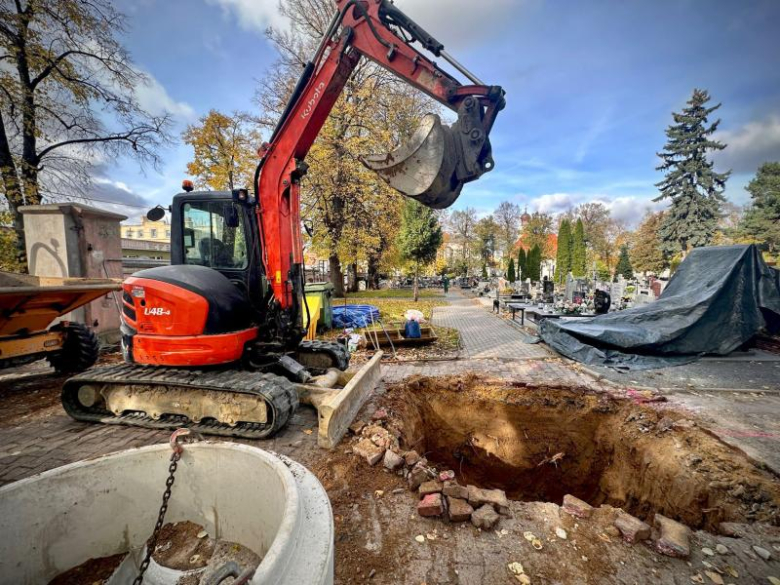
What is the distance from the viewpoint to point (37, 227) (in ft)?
24.8

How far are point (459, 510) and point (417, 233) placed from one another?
17481mm

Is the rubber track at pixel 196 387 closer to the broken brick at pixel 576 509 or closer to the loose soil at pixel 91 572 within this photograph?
the loose soil at pixel 91 572

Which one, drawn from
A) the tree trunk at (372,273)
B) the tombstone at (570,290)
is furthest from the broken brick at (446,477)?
the tree trunk at (372,273)

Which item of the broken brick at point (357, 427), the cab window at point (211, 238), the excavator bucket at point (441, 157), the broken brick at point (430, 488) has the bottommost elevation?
the broken brick at point (357, 427)

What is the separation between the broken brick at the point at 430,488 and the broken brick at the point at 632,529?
50.5 inches

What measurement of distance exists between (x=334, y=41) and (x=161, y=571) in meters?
5.29

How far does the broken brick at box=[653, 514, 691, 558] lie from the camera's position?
7.31 feet

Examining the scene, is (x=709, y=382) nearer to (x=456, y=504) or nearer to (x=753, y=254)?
(x=753, y=254)

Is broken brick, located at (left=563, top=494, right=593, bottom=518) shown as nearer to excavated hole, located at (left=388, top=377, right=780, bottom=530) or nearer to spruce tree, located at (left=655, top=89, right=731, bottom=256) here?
excavated hole, located at (left=388, top=377, right=780, bottom=530)

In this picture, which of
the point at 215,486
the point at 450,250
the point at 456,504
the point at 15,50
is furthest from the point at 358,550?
the point at 450,250

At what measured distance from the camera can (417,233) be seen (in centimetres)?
1930

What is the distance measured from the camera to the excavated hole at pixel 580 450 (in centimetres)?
307

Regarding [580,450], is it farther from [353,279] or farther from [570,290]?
[353,279]

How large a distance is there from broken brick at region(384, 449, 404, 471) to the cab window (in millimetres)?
2982
